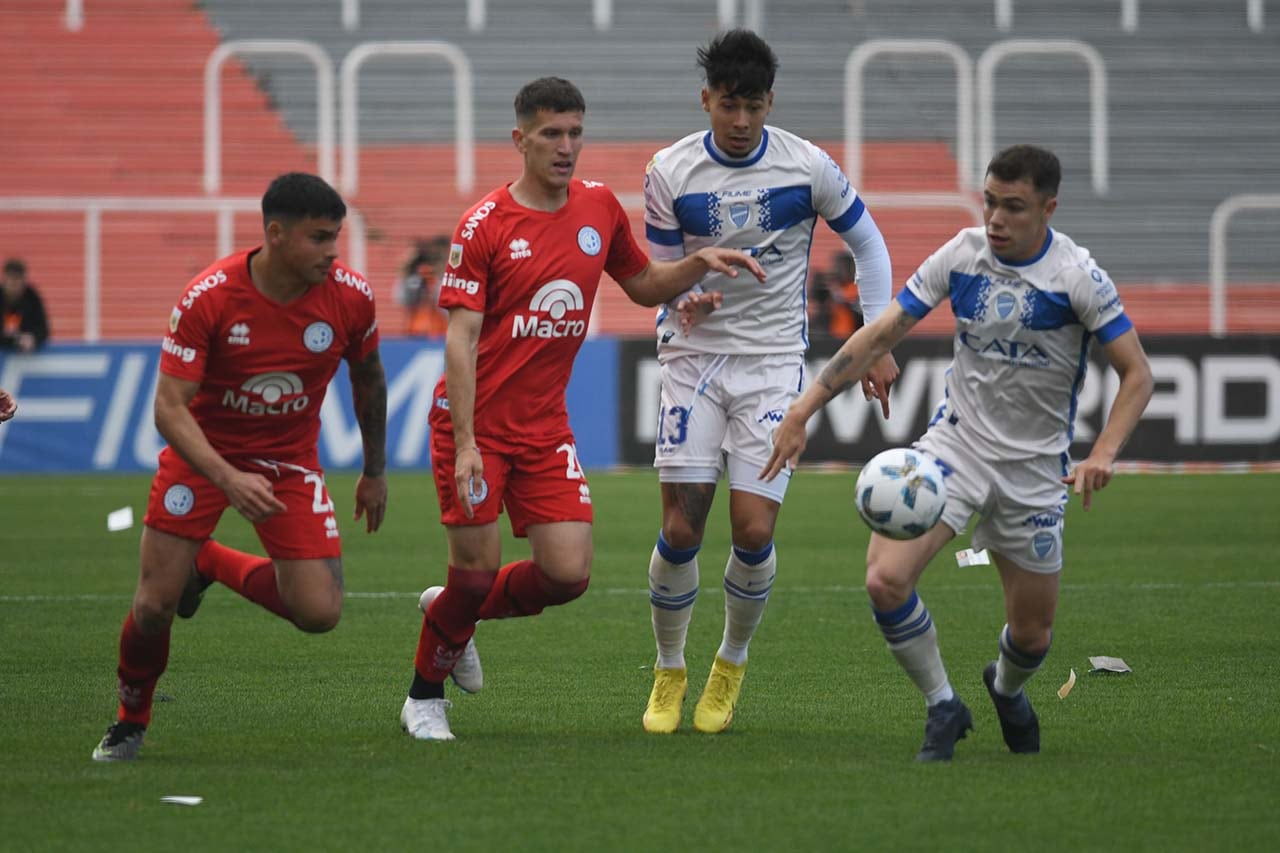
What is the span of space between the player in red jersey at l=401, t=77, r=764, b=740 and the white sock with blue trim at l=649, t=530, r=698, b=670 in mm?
449

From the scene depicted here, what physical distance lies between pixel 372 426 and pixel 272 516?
1.80 feet

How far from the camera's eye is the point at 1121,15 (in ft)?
81.8

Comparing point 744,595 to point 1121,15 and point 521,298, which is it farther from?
point 1121,15

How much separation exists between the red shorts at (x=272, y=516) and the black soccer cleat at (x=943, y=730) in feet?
6.71

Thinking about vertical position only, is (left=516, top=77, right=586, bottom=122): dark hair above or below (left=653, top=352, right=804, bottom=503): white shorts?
above

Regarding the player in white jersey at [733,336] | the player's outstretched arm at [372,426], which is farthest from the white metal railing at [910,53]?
the player's outstretched arm at [372,426]

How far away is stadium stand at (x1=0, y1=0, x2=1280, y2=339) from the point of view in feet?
74.8

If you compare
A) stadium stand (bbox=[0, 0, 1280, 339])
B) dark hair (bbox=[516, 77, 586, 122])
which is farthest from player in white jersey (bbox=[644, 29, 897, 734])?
stadium stand (bbox=[0, 0, 1280, 339])

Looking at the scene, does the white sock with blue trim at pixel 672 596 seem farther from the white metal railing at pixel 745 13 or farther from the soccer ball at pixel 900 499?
the white metal railing at pixel 745 13

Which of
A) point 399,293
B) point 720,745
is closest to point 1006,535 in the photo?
point 720,745

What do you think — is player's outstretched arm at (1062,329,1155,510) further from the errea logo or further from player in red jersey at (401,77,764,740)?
the errea logo

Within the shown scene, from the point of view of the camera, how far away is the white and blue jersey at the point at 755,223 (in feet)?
22.7

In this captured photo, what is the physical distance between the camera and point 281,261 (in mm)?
5902

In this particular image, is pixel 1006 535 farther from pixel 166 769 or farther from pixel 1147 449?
pixel 1147 449
